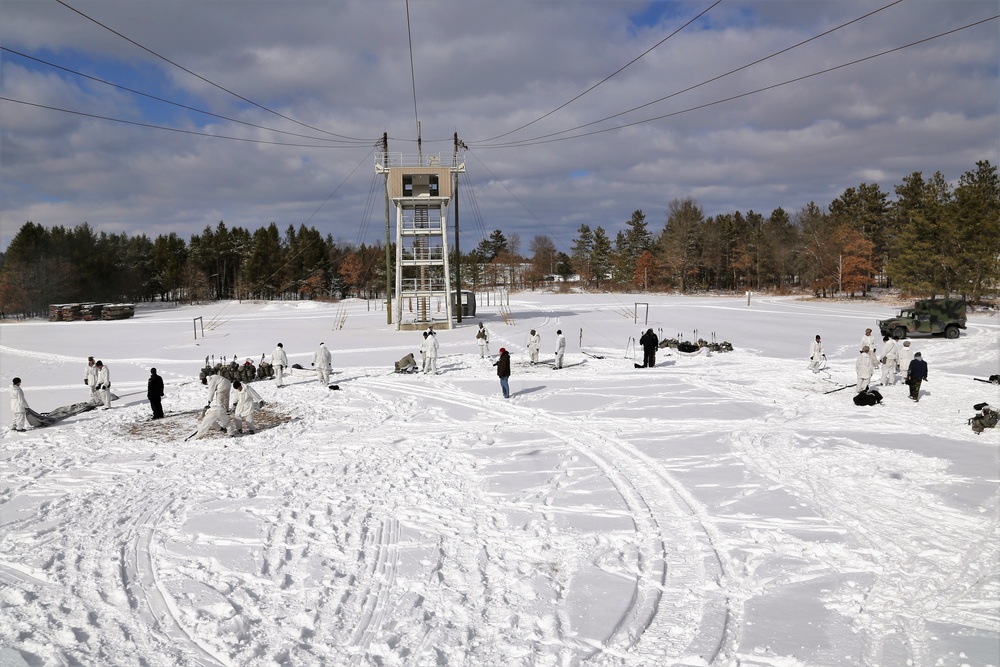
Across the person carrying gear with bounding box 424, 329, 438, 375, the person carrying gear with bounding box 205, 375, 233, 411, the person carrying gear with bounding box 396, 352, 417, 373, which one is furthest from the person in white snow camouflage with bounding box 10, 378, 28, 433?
the person carrying gear with bounding box 424, 329, 438, 375

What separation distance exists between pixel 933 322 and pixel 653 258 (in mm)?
64162

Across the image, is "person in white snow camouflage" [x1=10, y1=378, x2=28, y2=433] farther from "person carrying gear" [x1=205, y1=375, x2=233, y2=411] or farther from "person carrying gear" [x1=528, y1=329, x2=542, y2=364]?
"person carrying gear" [x1=528, y1=329, x2=542, y2=364]

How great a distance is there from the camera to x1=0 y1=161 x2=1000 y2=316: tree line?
4988cm

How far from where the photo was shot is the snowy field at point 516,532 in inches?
242

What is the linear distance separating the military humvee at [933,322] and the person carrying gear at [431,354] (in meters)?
24.0

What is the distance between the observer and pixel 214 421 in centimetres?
1448

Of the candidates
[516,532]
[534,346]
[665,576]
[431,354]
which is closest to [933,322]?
[534,346]

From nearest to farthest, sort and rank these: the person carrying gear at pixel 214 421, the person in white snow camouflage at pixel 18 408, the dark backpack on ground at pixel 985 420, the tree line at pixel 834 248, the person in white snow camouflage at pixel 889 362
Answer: the dark backpack on ground at pixel 985 420, the person carrying gear at pixel 214 421, the person in white snow camouflage at pixel 18 408, the person in white snow camouflage at pixel 889 362, the tree line at pixel 834 248

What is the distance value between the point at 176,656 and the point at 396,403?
1203cm

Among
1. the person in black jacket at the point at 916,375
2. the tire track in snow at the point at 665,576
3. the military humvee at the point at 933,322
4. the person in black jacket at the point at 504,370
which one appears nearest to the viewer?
the tire track in snow at the point at 665,576

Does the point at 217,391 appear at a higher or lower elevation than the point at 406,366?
higher

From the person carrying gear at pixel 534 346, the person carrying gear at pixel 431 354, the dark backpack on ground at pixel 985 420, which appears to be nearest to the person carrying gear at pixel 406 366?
the person carrying gear at pixel 431 354

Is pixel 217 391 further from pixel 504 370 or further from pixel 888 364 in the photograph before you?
pixel 888 364

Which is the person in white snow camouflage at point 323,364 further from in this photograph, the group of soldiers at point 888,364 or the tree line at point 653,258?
the tree line at point 653,258
